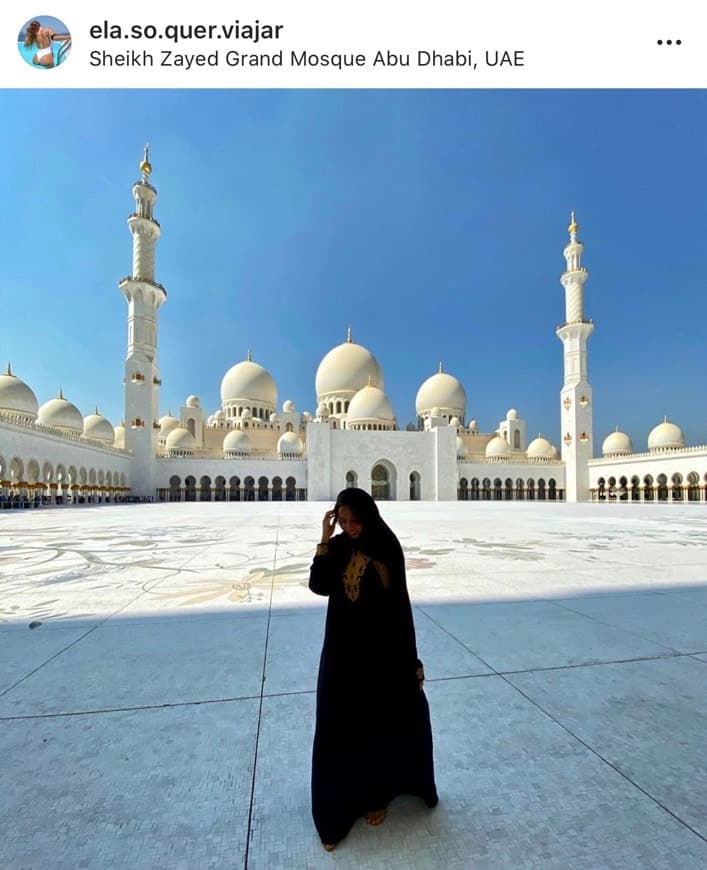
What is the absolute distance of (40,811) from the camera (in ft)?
4.82

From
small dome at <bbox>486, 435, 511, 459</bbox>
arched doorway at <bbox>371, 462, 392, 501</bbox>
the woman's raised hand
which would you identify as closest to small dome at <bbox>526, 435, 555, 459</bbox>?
small dome at <bbox>486, 435, 511, 459</bbox>

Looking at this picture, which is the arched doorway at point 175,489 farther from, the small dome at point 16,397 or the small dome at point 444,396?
the small dome at point 444,396

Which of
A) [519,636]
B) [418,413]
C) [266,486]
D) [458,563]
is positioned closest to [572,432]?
[418,413]

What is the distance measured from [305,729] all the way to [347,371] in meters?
44.2

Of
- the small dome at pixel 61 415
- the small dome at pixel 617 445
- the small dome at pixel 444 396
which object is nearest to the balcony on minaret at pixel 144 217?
the small dome at pixel 61 415

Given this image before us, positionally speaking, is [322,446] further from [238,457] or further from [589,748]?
[589,748]

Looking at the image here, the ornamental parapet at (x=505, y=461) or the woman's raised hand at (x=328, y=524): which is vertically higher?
the ornamental parapet at (x=505, y=461)

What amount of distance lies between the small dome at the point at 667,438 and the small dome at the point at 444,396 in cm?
1733

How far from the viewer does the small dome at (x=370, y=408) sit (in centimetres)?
4028

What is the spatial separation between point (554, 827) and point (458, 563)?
4388 millimetres

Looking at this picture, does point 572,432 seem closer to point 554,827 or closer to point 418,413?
point 418,413

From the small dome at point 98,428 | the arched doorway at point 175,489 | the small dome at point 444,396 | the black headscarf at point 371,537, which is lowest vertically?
the arched doorway at point 175,489

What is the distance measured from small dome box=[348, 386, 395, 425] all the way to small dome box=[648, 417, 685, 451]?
23.1m
